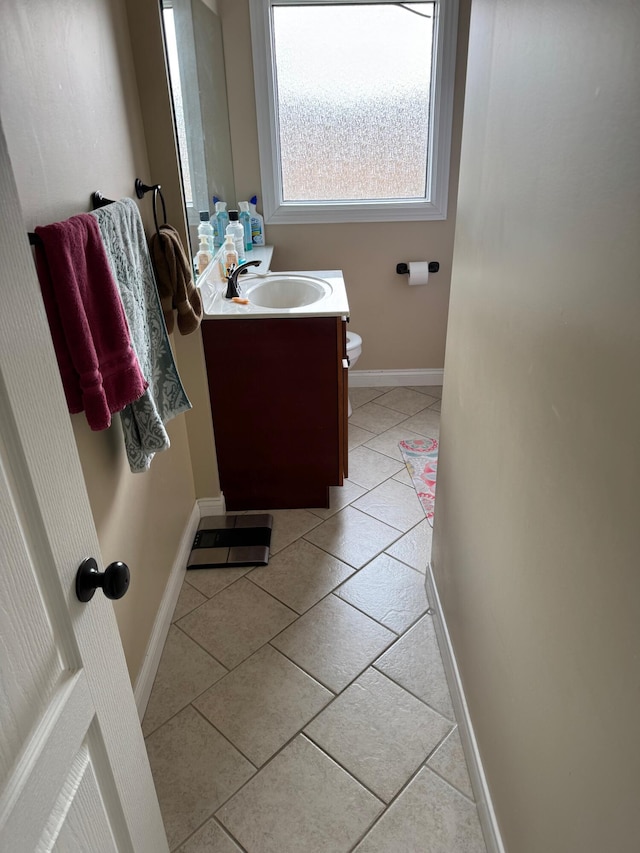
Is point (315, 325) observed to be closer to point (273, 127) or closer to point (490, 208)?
point (490, 208)

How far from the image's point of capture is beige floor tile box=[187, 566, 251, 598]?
2283 millimetres

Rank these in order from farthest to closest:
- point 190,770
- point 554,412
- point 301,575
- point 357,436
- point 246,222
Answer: point 357,436 → point 246,222 → point 301,575 → point 190,770 → point 554,412

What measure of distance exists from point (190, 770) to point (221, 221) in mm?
2296

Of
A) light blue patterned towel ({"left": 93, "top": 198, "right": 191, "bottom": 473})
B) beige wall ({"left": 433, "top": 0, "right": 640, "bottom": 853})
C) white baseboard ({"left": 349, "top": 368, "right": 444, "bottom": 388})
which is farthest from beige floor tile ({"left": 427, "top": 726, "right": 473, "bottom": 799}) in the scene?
white baseboard ({"left": 349, "top": 368, "right": 444, "bottom": 388})

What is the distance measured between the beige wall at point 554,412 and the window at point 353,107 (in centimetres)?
194

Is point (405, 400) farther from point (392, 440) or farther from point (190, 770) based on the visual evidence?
point (190, 770)

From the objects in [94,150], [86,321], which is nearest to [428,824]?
[86,321]

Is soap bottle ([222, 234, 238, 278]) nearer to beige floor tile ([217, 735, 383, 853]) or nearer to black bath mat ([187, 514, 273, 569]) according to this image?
black bath mat ([187, 514, 273, 569])

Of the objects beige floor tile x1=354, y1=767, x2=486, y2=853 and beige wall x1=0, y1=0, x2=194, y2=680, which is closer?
beige wall x1=0, y1=0, x2=194, y2=680

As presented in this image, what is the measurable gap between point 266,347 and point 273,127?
1.49m

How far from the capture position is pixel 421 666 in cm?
193

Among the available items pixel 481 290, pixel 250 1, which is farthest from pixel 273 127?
pixel 481 290

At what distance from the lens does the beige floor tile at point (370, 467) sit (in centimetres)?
294

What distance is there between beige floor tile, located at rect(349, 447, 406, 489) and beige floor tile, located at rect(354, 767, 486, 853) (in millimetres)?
1468
